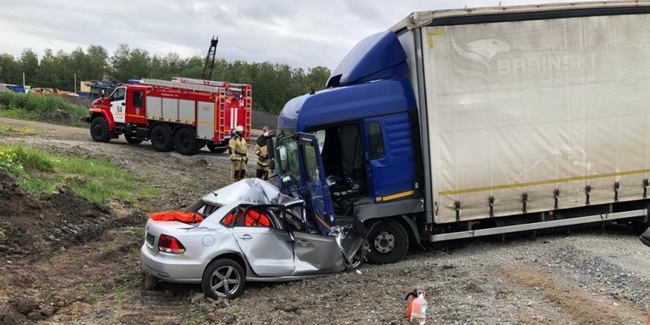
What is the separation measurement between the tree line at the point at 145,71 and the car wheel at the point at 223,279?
147 feet

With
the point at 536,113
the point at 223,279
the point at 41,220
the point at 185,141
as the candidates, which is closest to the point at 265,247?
the point at 223,279

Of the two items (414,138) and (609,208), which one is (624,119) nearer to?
(609,208)

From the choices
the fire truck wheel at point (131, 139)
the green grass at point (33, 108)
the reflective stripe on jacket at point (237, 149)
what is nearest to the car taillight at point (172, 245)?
the reflective stripe on jacket at point (237, 149)

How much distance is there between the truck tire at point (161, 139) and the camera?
21703 mm

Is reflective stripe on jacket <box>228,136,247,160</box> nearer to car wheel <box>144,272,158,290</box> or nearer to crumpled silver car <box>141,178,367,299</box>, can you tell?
crumpled silver car <box>141,178,367,299</box>

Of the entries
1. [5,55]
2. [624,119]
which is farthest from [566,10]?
[5,55]

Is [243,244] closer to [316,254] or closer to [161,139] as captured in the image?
[316,254]

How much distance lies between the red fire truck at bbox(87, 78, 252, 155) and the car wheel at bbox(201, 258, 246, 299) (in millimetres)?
15266

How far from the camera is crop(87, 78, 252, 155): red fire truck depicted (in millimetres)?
21188

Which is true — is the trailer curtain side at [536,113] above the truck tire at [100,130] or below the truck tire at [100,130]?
below

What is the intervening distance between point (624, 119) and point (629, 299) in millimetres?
3562

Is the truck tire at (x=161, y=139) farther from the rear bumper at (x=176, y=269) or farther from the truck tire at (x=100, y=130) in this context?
the rear bumper at (x=176, y=269)

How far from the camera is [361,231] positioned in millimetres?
7539

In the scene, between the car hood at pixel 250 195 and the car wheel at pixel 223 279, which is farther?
the car hood at pixel 250 195
